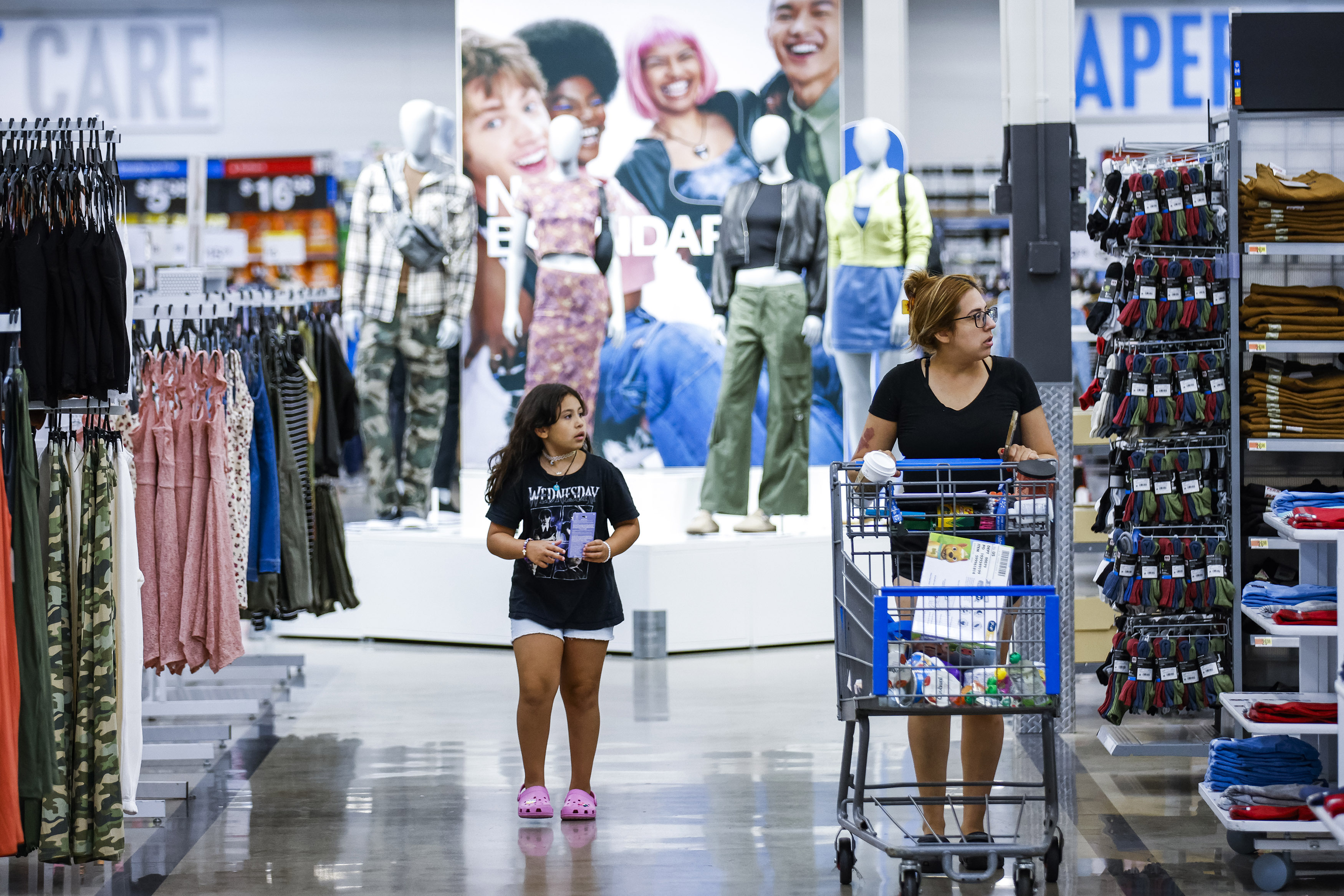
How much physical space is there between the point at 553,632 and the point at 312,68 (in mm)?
7231

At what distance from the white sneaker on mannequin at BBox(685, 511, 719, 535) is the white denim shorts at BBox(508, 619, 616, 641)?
3.46m

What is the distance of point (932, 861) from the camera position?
376 centimetres

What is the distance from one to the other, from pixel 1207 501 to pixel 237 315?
12.0 feet

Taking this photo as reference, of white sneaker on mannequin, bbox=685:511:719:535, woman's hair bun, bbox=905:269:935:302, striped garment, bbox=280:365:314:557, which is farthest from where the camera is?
white sneaker on mannequin, bbox=685:511:719:535

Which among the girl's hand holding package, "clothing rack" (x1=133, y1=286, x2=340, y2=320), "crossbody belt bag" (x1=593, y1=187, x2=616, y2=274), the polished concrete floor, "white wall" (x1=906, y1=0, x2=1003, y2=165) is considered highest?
"white wall" (x1=906, y1=0, x2=1003, y2=165)

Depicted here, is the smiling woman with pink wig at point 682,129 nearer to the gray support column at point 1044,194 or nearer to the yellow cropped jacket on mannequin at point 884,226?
the yellow cropped jacket on mannequin at point 884,226

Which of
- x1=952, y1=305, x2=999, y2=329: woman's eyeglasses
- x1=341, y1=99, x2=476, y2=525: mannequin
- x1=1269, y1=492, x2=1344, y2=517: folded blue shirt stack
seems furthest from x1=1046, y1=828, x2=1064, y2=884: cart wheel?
x1=341, y1=99, x2=476, y2=525: mannequin

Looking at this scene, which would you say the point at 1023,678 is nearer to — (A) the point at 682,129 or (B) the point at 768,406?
(B) the point at 768,406

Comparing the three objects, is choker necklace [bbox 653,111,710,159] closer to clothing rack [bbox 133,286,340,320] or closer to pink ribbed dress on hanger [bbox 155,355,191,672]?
clothing rack [bbox 133,286,340,320]

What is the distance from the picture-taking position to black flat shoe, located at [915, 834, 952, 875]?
139 inches

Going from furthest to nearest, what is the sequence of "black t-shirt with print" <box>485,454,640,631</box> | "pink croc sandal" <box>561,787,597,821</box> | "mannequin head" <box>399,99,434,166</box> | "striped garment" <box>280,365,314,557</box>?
"mannequin head" <box>399,99,434,166</box>, "striped garment" <box>280,365,314,557</box>, "pink croc sandal" <box>561,787,597,821</box>, "black t-shirt with print" <box>485,454,640,631</box>

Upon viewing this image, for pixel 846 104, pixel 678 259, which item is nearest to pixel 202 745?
pixel 678 259

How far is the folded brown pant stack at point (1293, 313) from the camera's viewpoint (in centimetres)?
458

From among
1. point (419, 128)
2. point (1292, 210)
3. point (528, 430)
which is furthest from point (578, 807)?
point (419, 128)
